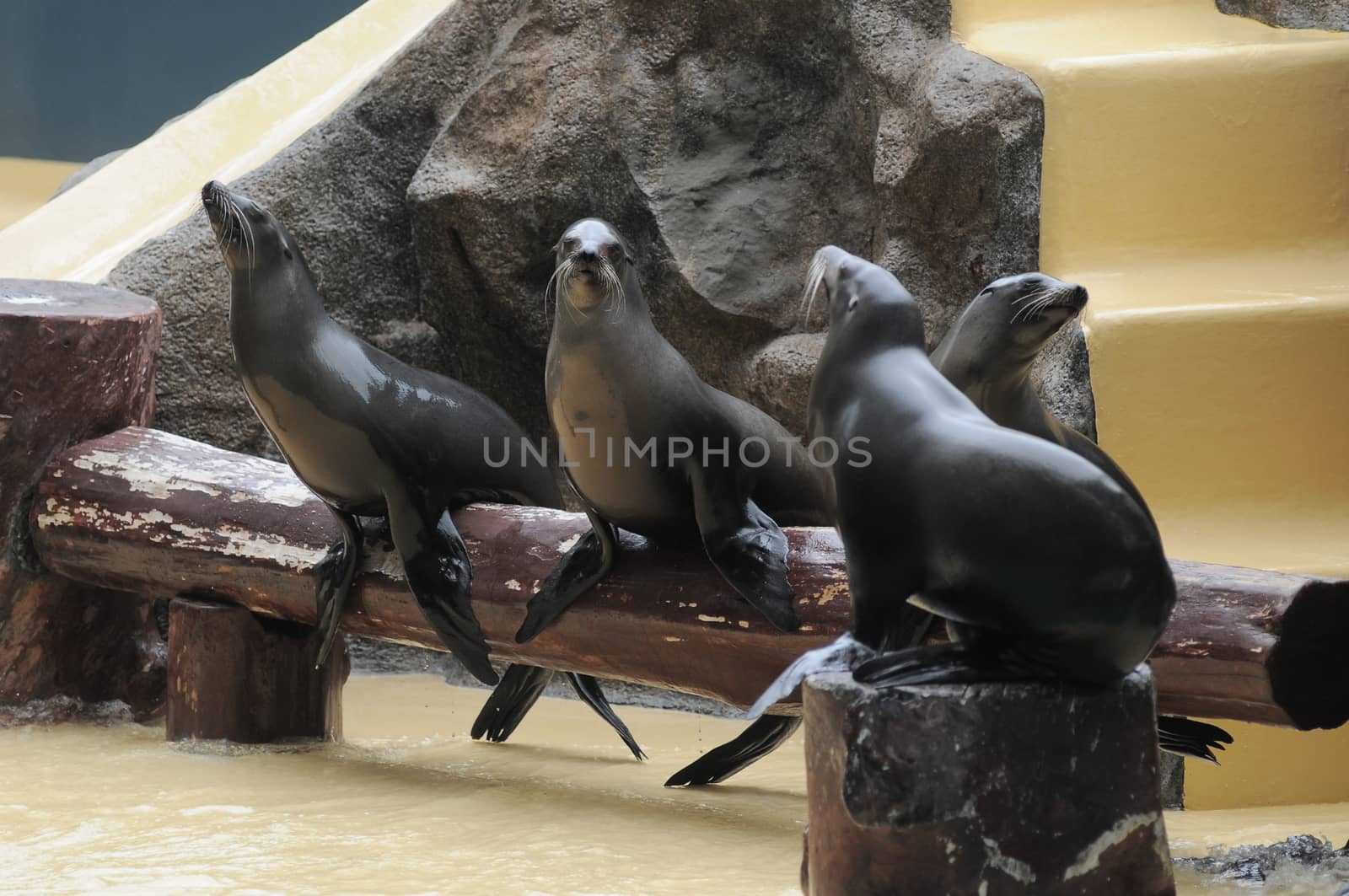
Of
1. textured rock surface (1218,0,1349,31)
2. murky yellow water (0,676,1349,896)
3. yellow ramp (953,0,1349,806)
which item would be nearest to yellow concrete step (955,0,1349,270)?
yellow ramp (953,0,1349,806)

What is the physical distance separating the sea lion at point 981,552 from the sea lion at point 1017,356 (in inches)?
27.8

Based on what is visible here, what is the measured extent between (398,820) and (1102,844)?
5.27 feet

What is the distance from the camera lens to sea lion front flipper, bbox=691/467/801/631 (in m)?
2.69

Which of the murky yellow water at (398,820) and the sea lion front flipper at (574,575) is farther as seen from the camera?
the sea lion front flipper at (574,575)

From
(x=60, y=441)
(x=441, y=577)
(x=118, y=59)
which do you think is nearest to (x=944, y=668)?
(x=441, y=577)

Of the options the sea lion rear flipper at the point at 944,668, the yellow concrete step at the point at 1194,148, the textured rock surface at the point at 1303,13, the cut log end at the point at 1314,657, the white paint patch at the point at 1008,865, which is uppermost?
the textured rock surface at the point at 1303,13

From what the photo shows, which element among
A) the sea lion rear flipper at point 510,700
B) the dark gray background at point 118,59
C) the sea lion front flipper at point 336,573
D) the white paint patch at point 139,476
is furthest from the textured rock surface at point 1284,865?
the dark gray background at point 118,59

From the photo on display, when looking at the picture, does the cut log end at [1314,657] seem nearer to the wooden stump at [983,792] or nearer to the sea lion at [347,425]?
the wooden stump at [983,792]

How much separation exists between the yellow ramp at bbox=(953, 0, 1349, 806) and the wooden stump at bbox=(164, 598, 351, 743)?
7.42ft

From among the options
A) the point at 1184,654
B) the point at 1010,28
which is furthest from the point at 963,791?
the point at 1010,28

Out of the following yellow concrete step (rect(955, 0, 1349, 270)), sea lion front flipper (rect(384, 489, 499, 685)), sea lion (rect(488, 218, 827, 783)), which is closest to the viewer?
sea lion (rect(488, 218, 827, 783))

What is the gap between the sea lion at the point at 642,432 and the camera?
2.74 meters

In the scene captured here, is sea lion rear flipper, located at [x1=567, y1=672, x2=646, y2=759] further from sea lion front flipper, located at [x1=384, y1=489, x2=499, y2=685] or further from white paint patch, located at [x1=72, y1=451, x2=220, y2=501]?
white paint patch, located at [x1=72, y1=451, x2=220, y2=501]

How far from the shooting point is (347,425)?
126 inches
